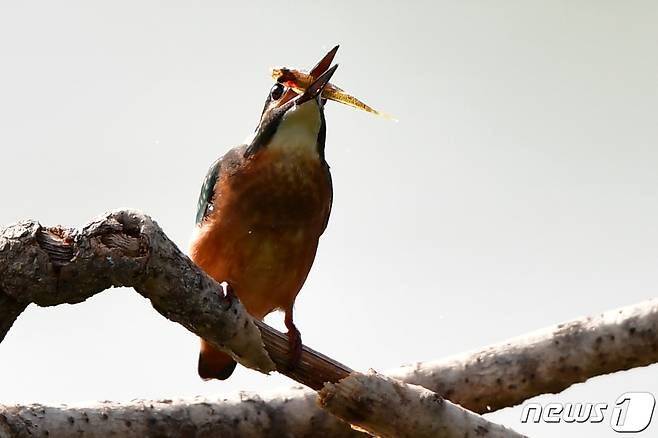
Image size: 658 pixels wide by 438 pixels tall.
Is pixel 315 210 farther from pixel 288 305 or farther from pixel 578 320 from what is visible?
pixel 578 320

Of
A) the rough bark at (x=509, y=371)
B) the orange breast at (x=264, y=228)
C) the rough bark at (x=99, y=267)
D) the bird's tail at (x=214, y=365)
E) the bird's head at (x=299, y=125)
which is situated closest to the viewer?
the rough bark at (x=99, y=267)

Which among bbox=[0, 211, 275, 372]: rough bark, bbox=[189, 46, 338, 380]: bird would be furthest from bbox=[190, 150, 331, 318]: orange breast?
bbox=[0, 211, 275, 372]: rough bark

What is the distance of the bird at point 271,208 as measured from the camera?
4.77m

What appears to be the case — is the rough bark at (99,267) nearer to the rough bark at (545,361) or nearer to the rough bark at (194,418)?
the rough bark at (194,418)

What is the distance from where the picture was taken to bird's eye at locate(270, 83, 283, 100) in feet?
17.2

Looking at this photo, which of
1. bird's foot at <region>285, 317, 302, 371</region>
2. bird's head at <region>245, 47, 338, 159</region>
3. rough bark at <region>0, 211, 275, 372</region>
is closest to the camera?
rough bark at <region>0, 211, 275, 372</region>

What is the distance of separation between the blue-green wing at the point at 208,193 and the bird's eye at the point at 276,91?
44 cm

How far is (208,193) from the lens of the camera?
201 inches

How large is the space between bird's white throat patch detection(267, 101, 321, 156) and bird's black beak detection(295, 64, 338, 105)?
3cm

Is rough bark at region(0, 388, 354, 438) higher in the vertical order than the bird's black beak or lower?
lower

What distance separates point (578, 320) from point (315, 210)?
1423mm

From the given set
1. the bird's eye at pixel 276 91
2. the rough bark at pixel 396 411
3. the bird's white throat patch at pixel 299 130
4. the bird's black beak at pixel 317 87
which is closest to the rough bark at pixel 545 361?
the rough bark at pixel 396 411

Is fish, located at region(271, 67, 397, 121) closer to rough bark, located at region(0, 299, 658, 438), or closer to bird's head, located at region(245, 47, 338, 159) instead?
bird's head, located at region(245, 47, 338, 159)

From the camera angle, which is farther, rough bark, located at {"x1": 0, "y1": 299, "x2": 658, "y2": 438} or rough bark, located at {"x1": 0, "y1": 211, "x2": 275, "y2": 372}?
rough bark, located at {"x1": 0, "y1": 299, "x2": 658, "y2": 438}
